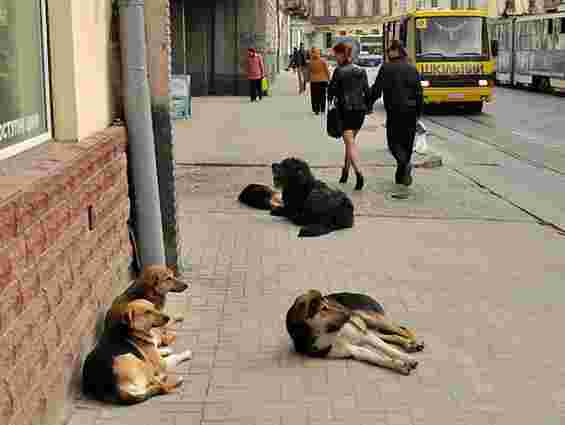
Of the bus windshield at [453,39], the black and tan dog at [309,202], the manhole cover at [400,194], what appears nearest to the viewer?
the black and tan dog at [309,202]

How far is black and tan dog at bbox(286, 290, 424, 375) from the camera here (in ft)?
17.4

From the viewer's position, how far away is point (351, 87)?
1184 centimetres

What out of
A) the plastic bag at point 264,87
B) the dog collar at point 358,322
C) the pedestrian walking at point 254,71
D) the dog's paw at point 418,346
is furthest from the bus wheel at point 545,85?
the dog collar at point 358,322

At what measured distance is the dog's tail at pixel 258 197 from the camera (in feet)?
34.4

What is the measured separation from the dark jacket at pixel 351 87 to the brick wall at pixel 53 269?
624 centimetres

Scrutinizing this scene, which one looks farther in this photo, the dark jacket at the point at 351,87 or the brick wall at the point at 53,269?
the dark jacket at the point at 351,87

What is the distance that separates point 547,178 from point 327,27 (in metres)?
112

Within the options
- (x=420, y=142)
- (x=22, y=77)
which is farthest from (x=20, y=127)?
(x=420, y=142)

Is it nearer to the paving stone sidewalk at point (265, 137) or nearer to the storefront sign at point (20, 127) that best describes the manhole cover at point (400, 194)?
the paving stone sidewalk at point (265, 137)

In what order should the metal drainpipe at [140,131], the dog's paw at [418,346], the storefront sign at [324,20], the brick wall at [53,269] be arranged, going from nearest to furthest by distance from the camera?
the brick wall at [53,269], the dog's paw at [418,346], the metal drainpipe at [140,131], the storefront sign at [324,20]

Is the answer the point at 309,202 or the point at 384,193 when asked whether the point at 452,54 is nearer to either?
the point at 384,193

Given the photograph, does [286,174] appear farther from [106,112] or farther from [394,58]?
[106,112]

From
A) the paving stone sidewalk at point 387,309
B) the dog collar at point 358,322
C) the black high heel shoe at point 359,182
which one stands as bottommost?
the paving stone sidewalk at point 387,309

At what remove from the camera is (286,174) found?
9.84 metres
